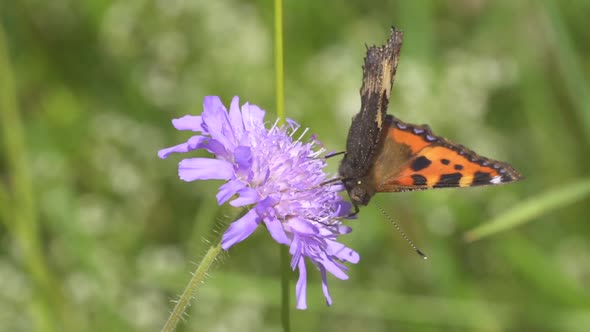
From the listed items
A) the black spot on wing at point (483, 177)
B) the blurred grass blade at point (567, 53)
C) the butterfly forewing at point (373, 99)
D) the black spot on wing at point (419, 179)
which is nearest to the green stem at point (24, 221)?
the butterfly forewing at point (373, 99)

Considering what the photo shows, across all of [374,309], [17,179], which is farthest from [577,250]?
[17,179]

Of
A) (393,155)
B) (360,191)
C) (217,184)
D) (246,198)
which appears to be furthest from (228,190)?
(217,184)

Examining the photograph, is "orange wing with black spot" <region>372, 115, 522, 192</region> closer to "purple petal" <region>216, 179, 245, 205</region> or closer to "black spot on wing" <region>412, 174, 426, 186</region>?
"black spot on wing" <region>412, 174, 426, 186</region>

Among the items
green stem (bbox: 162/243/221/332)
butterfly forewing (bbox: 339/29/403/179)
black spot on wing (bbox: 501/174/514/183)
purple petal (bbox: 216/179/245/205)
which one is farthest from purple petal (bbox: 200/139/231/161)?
black spot on wing (bbox: 501/174/514/183)

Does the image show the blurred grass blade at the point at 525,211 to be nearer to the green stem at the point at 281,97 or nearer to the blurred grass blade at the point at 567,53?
the blurred grass blade at the point at 567,53

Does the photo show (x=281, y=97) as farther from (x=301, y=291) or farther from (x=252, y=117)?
(x=301, y=291)

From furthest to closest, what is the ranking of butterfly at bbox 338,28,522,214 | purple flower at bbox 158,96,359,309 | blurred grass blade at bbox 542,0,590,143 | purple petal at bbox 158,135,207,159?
blurred grass blade at bbox 542,0,590,143 < butterfly at bbox 338,28,522,214 < purple petal at bbox 158,135,207,159 < purple flower at bbox 158,96,359,309
